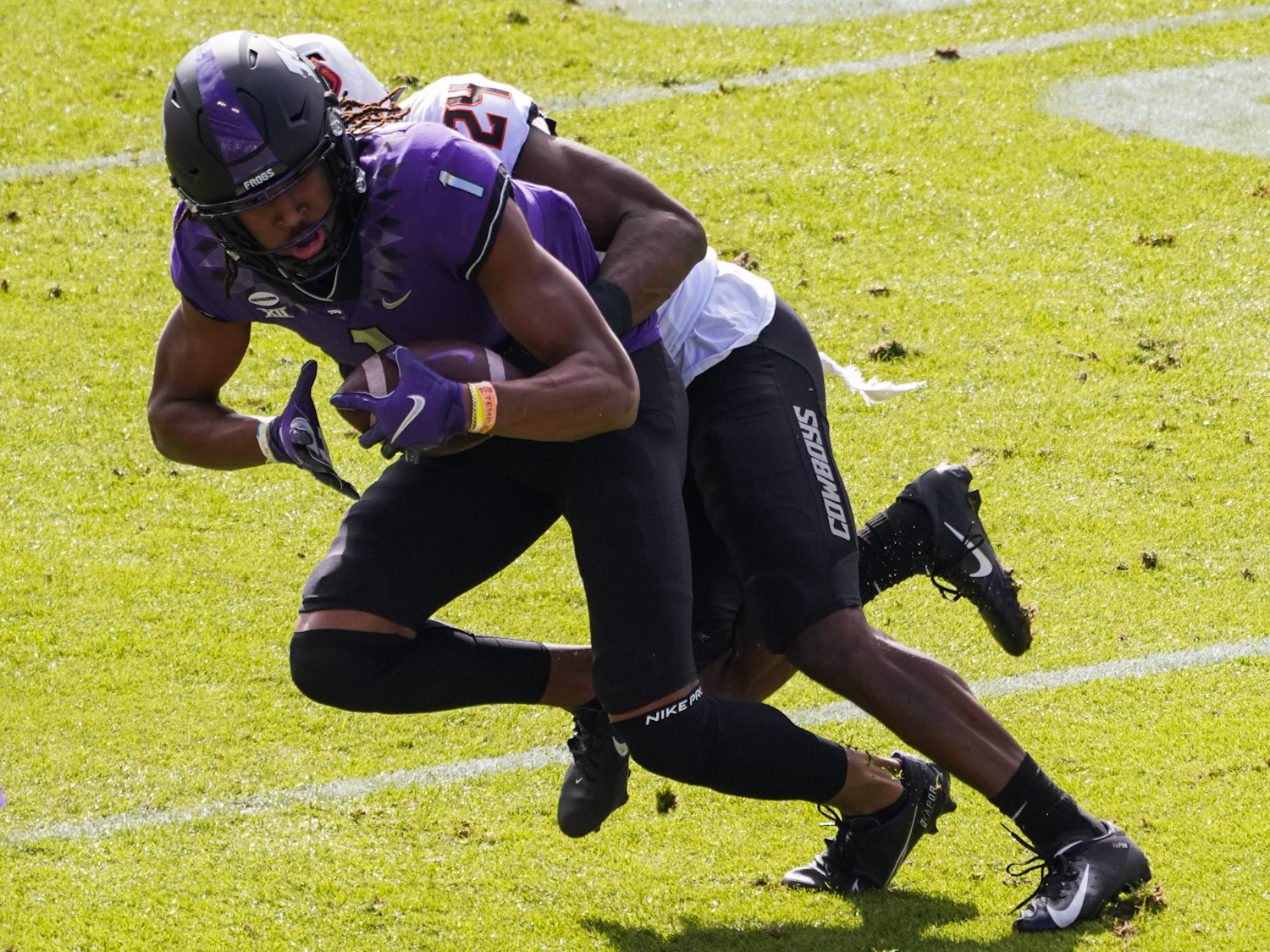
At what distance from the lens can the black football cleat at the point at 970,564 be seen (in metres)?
4.35

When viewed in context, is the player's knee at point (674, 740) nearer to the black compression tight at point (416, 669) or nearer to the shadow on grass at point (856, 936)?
the shadow on grass at point (856, 936)

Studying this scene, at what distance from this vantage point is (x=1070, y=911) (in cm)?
338

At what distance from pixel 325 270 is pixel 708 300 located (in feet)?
3.78

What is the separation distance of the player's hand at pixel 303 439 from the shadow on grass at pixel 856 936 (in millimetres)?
1186

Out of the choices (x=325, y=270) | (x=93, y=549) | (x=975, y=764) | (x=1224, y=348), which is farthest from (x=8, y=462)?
(x=1224, y=348)

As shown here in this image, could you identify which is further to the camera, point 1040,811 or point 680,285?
point 680,285

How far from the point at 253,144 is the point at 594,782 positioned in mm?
1677

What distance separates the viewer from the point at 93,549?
537cm

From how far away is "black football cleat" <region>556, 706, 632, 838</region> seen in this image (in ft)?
12.2

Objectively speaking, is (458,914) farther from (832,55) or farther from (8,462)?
(832,55)

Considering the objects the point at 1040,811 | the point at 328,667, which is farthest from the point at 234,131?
the point at 1040,811

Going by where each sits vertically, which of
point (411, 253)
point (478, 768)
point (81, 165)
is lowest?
point (81, 165)

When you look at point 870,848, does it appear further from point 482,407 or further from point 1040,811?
point 482,407

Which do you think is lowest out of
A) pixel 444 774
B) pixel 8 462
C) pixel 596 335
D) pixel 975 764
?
pixel 8 462
